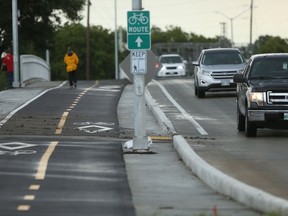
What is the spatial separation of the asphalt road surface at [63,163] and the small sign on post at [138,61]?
5.43 ft

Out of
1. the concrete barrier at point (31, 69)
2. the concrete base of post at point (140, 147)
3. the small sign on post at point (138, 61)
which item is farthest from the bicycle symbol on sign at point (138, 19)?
the concrete barrier at point (31, 69)

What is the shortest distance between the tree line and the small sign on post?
123ft

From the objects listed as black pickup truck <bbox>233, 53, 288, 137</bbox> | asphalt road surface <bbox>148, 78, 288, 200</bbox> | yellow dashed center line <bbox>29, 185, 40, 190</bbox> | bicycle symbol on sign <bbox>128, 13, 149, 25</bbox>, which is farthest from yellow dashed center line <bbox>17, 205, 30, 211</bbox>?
black pickup truck <bbox>233, 53, 288, 137</bbox>

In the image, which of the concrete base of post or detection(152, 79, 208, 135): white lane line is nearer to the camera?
the concrete base of post

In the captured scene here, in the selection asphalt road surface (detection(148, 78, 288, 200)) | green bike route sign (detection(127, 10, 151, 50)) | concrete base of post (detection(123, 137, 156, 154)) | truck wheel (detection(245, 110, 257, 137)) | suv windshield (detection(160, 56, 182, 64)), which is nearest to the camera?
asphalt road surface (detection(148, 78, 288, 200))

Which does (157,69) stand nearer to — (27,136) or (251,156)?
(251,156)

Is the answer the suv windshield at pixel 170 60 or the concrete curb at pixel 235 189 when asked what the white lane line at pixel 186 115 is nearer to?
the concrete curb at pixel 235 189

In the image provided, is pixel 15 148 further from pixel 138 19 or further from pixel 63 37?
pixel 63 37

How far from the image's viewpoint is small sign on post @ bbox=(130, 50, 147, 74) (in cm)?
1717

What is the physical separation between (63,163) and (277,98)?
634 centimetres

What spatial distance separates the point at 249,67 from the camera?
20938 millimetres

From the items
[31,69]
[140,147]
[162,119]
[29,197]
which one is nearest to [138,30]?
[140,147]

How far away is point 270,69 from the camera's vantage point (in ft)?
67.7

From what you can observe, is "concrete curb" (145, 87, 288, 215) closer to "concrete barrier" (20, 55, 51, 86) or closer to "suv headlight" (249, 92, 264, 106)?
"suv headlight" (249, 92, 264, 106)
